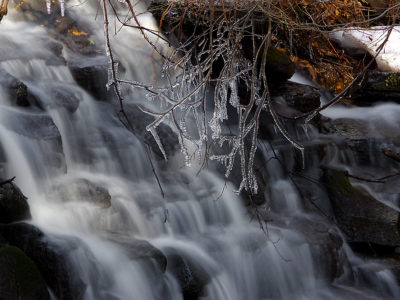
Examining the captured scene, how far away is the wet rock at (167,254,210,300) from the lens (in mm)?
3559

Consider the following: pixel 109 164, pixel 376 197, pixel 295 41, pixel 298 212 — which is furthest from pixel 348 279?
pixel 295 41

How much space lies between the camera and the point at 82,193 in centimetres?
395

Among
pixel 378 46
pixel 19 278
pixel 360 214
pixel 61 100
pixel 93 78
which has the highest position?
pixel 378 46

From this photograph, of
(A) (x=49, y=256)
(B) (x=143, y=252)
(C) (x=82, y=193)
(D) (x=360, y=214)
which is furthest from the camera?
(D) (x=360, y=214)

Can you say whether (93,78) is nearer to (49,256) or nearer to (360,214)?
(49,256)

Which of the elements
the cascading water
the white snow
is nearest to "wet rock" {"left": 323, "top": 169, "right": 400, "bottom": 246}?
the cascading water

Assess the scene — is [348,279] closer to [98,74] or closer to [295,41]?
[98,74]

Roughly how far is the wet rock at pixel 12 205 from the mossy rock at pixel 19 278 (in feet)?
1.89

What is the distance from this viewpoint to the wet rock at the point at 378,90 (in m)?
7.61

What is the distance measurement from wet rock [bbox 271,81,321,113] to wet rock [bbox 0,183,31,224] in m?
4.24

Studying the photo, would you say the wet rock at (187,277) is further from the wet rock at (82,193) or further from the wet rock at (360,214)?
the wet rock at (360,214)

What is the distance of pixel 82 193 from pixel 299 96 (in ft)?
12.6

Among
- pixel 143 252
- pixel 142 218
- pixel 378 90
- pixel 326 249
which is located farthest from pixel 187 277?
pixel 378 90

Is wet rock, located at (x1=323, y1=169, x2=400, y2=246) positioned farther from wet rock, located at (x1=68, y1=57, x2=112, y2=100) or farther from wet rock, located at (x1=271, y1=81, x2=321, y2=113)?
wet rock, located at (x1=68, y1=57, x2=112, y2=100)
